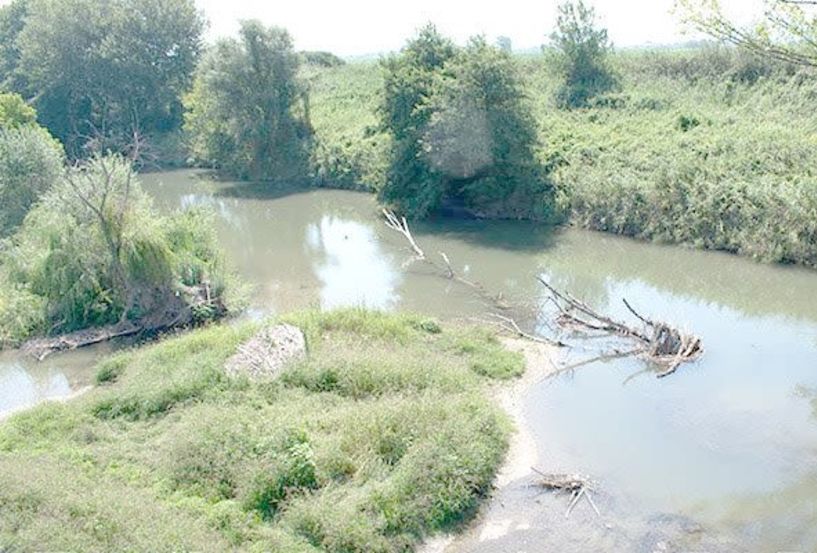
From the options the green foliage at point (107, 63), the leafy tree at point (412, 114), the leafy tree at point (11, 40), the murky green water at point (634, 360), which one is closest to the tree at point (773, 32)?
the murky green water at point (634, 360)

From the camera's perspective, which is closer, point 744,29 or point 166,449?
point 744,29

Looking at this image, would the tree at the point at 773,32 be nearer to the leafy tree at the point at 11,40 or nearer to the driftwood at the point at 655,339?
the driftwood at the point at 655,339

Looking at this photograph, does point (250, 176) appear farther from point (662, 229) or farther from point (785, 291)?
point (785, 291)

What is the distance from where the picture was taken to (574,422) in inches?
530

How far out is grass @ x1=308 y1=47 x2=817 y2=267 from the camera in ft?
72.2

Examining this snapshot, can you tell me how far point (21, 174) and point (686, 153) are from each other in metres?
20.6

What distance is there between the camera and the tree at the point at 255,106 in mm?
36125

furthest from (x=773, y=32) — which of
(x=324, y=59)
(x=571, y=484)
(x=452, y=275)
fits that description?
(x=324, y=59)

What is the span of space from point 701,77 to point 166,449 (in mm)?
30051

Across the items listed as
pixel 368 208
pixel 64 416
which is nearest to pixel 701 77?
pixel 368 208

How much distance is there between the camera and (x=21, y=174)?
2398 cm

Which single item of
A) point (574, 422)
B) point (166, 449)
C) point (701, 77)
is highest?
point (701, 77)

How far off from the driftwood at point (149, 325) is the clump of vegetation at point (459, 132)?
10.8 metres

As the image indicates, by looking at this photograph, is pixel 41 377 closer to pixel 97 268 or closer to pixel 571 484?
pixel 97 268
